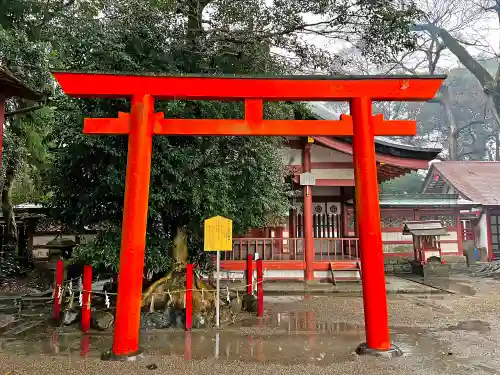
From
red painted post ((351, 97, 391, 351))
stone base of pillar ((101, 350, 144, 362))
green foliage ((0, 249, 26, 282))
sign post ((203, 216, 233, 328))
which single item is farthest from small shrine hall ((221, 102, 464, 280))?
green foliage ((0, 249, 26, 282))

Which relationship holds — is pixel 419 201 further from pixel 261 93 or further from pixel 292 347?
pixel 261 93

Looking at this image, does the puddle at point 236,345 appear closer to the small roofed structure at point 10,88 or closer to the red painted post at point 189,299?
the red painted post at point 189,299

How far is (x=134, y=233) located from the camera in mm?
5188

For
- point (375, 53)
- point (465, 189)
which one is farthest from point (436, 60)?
point (375, 53)

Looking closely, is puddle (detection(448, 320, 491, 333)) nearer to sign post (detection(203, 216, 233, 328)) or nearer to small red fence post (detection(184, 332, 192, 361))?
sign post (detection(203, 216, 233, 328))

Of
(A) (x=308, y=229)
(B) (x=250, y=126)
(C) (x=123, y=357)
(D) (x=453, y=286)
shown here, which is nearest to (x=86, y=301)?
(C) (x=123, y=357)

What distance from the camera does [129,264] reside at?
5.11 metres

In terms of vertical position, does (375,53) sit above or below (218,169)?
above

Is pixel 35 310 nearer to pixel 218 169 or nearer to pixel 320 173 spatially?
pixel 218 169

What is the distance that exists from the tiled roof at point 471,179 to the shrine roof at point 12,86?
65.8 ft

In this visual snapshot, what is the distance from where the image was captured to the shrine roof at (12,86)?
22.9ft

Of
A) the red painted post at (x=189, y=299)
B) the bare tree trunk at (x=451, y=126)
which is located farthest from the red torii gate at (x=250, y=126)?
the bare tree trunk at (x=451, y=126)

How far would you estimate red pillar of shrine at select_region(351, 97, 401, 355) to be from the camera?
16.8 ft

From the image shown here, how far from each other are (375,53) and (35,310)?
10.0 m
